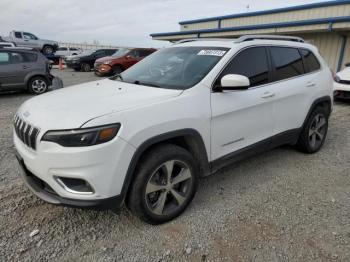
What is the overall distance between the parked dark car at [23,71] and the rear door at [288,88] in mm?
8578

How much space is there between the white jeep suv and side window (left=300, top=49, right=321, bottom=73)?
3.7 inches

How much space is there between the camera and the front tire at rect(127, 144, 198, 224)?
2.53 meters

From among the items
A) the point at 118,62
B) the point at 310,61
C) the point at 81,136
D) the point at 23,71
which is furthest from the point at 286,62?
the point at 118,62

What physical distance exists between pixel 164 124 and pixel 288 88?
2137 millimetres

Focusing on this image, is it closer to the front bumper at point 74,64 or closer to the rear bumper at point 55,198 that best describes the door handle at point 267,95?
the rear bumper at point 55,198

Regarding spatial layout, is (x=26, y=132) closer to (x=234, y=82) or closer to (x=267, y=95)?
(x=234, y=82)

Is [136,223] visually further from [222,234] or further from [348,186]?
[348,186]

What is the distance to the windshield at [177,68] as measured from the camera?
121 inches

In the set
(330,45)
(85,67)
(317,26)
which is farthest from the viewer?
(85,67)

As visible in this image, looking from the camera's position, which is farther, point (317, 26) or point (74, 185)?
point (317, 26)

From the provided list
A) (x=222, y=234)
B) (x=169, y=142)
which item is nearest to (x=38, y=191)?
(x=169, y=142)

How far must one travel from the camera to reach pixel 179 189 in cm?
292

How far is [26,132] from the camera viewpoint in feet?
8.20

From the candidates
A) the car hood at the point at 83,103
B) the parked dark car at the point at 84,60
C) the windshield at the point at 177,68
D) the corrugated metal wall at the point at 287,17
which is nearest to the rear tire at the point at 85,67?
the parked dark car at the point at 84,60
